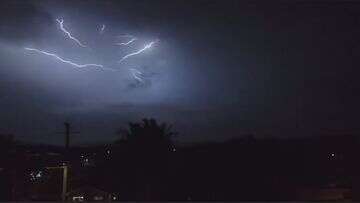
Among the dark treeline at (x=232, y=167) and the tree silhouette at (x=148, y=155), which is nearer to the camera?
the dark treeline at (x=232, y=167)

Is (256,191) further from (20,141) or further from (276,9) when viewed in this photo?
(20,141)

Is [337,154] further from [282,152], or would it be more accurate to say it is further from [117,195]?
[117,195]

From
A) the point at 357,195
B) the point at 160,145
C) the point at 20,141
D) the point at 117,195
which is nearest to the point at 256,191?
the point at 357,195

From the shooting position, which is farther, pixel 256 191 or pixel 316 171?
pixel 316 171

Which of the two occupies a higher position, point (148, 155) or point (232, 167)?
point (148, 155)

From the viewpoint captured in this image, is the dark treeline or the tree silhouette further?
the tree silhouette

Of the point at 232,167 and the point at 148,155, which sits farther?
the point at 148,155

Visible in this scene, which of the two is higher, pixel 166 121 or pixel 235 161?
pixel 166 121

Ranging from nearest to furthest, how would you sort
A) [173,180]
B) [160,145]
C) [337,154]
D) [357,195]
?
[357,195], [173,180], [337,154], [160,145]

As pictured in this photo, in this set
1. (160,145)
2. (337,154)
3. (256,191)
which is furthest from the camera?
(160,145)

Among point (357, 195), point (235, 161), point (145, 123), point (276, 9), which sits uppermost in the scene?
point (276, 9)
